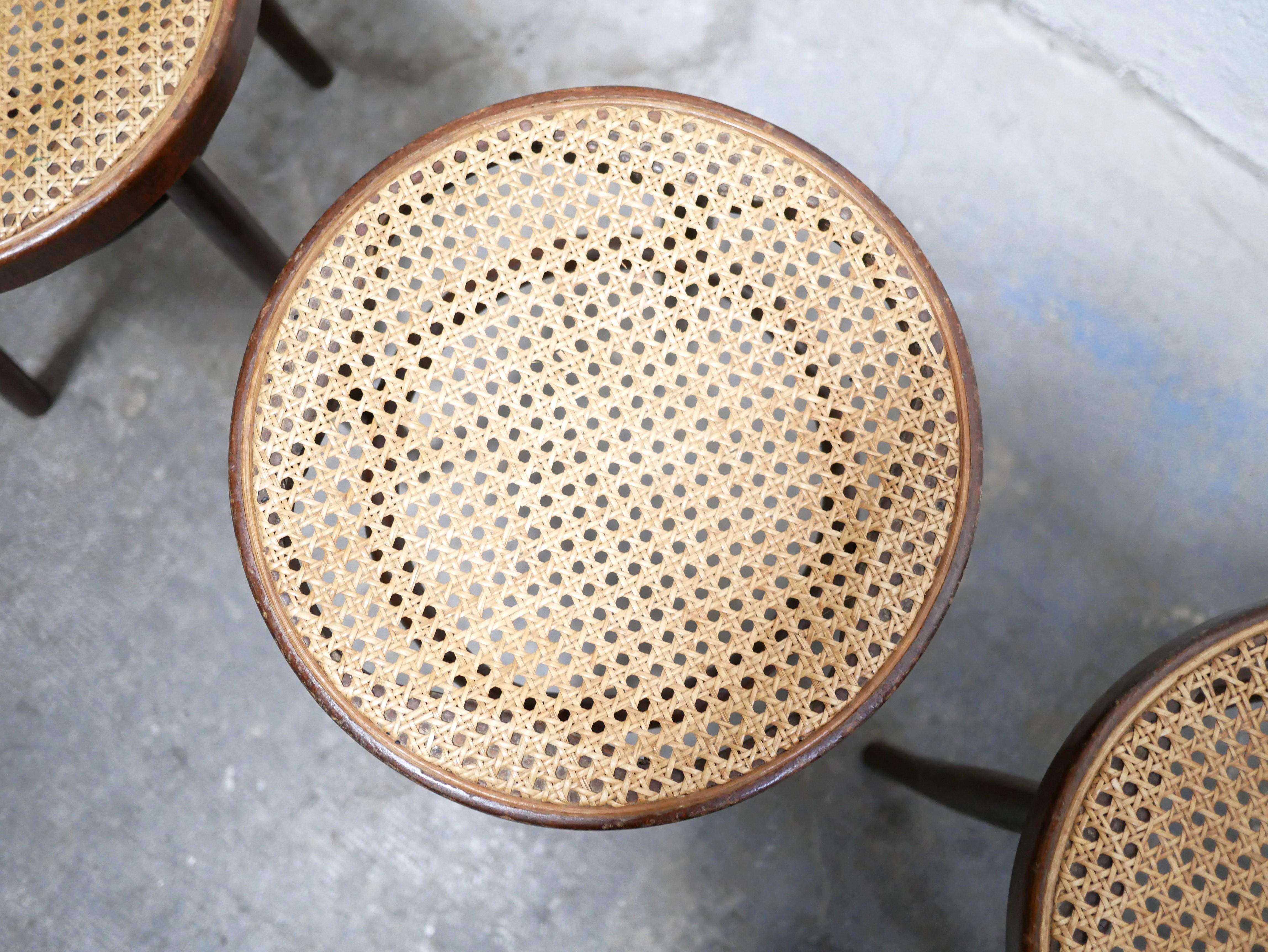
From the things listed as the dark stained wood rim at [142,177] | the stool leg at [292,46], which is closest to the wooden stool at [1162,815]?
the dark stained wood rim at [142,177]

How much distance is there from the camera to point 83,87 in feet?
2.46

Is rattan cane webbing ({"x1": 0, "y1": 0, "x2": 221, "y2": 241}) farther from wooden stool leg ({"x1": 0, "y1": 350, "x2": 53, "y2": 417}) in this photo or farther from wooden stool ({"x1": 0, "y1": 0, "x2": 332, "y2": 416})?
wooden stool leg ({"x1": 0, "y1": 350, "x2": 53, "y2": 417})

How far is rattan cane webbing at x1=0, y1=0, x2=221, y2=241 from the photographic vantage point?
738 millimetres

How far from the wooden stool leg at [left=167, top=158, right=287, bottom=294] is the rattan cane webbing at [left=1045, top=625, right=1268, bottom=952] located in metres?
0.96

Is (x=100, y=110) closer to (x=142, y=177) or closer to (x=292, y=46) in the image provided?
(x=142, y=177)

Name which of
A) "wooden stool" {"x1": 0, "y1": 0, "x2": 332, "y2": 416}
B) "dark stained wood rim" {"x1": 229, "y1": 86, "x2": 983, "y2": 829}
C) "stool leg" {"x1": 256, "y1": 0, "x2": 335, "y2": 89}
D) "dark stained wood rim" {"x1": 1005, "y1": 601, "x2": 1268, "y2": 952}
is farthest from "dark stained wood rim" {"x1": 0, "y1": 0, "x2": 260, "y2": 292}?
"dark stained wood rim" {"x1": 1005, "y1": 601, "x2": 1268, "y2": 952}

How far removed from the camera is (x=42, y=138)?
0.75 metres

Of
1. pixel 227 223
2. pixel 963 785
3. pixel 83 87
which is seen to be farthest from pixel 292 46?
pixel 963 785

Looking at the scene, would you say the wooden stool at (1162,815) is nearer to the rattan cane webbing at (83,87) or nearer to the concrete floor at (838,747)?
the concrete floor at (838,747)

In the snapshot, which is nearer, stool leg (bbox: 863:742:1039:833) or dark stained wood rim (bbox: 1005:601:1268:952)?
dark stained wood rim (bbox: 1005:601:1268:952)

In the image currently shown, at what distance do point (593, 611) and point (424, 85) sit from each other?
A: 1.02 m

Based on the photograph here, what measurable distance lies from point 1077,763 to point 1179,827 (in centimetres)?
11

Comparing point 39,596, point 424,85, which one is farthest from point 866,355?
point 39,596

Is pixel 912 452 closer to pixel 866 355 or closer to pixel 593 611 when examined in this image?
pixel 866 355
